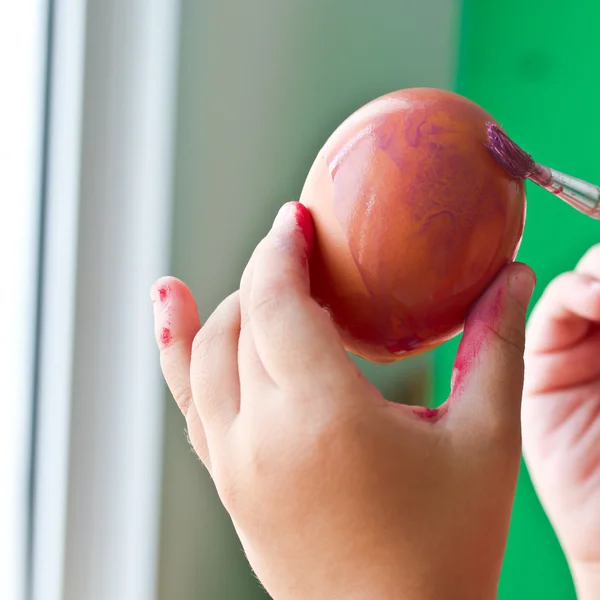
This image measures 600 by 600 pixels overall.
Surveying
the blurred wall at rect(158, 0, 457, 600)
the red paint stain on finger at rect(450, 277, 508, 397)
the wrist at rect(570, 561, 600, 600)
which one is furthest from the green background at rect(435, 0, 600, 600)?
the red paint stain on finger at rect(450, 277, 508, 397)

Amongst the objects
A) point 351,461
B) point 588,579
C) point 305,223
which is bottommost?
point 588,579

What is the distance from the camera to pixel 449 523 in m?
0.41

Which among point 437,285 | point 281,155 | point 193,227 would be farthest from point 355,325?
point 281,155

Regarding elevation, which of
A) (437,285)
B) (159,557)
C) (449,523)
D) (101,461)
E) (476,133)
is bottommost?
(159,557)

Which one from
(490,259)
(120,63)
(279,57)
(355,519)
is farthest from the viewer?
(279,57)

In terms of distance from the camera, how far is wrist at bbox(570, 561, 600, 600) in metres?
0.71

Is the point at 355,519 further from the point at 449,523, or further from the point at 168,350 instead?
the point at 168,350

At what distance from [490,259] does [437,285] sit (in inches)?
1.8

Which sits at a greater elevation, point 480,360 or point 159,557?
point 480,360

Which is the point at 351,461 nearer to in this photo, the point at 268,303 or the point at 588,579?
the point at 268,303

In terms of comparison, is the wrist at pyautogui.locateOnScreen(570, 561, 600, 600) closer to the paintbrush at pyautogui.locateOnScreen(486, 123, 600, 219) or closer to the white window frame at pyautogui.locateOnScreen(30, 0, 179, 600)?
the paintbrush at pyautogui.locateOnScreen(486, 123, 600, 219)

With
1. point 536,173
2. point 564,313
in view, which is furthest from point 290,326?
point 564,313

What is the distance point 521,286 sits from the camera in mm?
483

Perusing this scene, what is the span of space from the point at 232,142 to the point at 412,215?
56 centimetres
